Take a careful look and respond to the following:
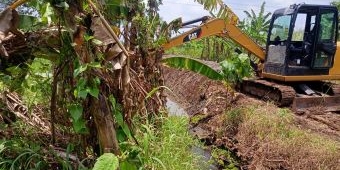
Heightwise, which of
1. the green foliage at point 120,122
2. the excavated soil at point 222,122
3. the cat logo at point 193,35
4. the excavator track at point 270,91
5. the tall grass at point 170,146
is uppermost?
the cat logo at point 193,35

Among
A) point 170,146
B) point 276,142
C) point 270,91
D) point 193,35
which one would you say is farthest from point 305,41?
point 170,146

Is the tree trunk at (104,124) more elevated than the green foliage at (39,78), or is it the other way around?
the green foliage at (39,78)

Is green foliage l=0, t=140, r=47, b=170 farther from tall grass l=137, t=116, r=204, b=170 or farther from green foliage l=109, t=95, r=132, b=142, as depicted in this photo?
tall grass l=137, t=116, r=204, b=170

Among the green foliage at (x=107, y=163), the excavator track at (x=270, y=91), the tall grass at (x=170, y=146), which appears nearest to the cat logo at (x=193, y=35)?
the excavator track at (x=270, y=91)

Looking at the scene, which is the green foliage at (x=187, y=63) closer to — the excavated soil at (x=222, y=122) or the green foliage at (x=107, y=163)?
the excavated soil at (x=222, y=122)

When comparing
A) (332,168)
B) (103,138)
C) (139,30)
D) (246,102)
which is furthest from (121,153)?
(246,102)

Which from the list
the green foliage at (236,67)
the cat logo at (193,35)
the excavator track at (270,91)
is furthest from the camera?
the cat logo at (193,35)

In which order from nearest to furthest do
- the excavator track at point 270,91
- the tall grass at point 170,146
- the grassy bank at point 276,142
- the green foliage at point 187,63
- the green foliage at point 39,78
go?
1. the green foliage at point 39,78
2. the tall grass at point 170,146
3. the grassy bank at point 276,142
4. the green foliage at point 187,63
5. the excavator track at point 270,91

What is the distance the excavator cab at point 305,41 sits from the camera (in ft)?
28.1

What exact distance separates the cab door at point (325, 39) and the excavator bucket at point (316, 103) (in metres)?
0.78

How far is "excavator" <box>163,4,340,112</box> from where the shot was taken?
855cm

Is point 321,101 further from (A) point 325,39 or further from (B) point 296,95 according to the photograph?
(A) point 325,39

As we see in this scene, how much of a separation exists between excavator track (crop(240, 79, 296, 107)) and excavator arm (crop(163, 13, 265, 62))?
2.74 feet

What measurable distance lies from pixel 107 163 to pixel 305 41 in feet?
22.9
